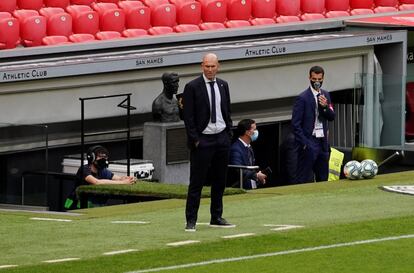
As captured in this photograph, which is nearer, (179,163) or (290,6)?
(179,163)

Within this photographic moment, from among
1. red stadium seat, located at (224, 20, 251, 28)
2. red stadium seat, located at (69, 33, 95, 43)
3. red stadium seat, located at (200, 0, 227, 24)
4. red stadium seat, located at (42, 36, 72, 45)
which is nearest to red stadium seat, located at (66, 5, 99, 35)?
red stadium seat, located at (69, 33, 95, 43)

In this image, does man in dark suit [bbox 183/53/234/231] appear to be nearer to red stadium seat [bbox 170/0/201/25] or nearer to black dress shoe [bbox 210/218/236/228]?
black dress shoe [bbox 210/218/236/228]

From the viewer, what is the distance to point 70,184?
62.8ft

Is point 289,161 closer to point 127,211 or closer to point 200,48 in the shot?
point 200,48

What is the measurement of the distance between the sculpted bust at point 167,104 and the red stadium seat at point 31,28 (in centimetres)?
185

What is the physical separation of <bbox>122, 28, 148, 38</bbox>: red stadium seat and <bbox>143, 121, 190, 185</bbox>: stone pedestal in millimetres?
1987

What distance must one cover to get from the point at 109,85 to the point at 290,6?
5110 millimetres

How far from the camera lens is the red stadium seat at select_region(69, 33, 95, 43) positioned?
2095 cm

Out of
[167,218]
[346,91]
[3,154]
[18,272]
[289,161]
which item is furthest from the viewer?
[346,91]

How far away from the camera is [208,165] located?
13391 millimetres

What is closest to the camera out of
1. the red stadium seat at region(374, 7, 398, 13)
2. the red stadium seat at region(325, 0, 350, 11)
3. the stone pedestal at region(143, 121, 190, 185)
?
the stone pedestal at region(143, 121, 190, 185)

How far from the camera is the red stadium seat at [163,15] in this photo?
73.7 ft

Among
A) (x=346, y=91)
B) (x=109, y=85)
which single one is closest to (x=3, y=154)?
(x=109, y=85)

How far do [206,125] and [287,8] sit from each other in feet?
36.6
